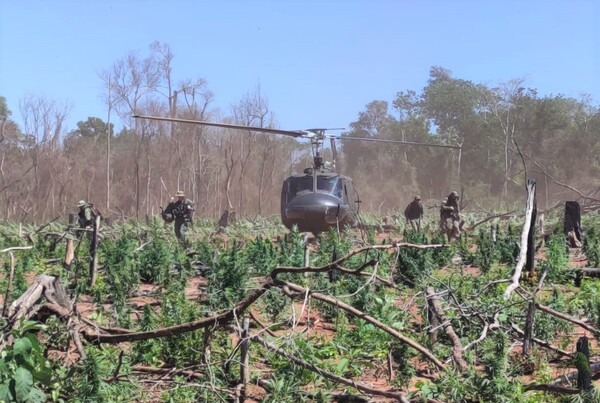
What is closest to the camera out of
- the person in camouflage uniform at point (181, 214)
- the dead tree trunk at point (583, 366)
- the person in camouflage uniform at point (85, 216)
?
the dead tree trunk at point (583, 366)

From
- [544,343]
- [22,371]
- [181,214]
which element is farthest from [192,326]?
[181,214]

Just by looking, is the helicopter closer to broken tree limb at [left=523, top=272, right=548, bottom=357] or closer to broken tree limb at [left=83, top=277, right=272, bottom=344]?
broken tree limb at [left=523, top=272, right=548, bottom=357]

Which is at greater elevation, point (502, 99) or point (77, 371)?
point (502, 99)

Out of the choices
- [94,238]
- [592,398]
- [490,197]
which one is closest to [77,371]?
[592,398]

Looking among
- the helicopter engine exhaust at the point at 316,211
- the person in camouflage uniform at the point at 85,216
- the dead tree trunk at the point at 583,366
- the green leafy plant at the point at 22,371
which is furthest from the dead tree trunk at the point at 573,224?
the green leafy plant at the point at 22,371

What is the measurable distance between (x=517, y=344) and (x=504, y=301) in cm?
45

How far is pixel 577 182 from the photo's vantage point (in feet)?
168

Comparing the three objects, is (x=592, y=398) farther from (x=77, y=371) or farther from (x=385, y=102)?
(x=385, y=102)

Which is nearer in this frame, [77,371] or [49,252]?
[77,371]

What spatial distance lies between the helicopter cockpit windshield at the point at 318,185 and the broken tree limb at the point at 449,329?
12075mm

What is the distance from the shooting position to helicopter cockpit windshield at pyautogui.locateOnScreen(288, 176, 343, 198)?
63.3 ft

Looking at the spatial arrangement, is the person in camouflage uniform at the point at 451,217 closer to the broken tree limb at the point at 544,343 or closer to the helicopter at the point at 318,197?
the helicopter at the point at 318,197

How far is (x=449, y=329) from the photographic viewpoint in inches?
261

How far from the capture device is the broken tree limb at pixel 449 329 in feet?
20.2
